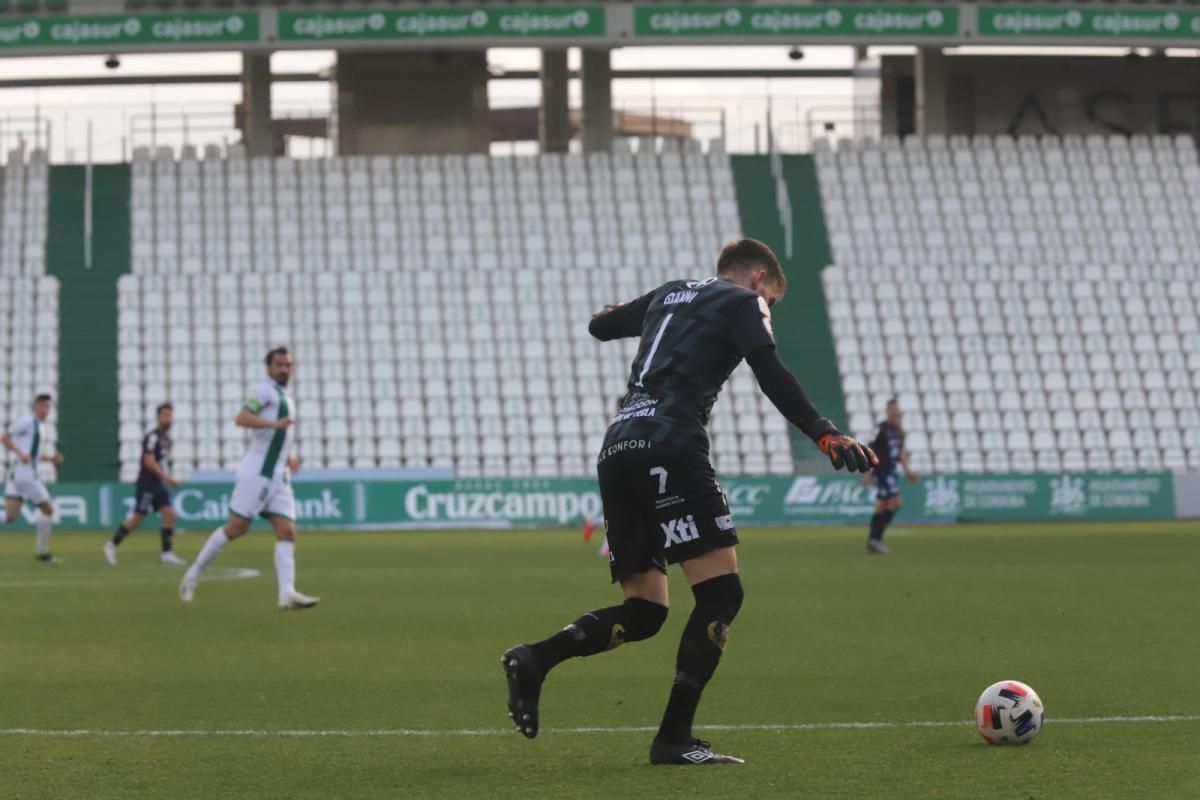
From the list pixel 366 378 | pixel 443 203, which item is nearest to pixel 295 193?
pixel 443 203

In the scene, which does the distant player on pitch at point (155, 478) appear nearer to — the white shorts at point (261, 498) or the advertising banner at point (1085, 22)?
the white shorts at point (261, 498)

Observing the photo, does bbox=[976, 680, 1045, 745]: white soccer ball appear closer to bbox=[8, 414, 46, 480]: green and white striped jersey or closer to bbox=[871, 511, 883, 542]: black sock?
bbox=[871, 511, 883, 542]: black sock

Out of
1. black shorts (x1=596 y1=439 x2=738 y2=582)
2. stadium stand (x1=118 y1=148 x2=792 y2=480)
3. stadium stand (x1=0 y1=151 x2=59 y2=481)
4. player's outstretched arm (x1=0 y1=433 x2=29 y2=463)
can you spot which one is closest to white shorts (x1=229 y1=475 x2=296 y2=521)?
black shorts (x1=596 y1=439 x2=738 y2=582)

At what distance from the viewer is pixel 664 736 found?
717 centimetres

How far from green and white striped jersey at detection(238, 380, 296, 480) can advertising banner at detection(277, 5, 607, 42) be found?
2353cm

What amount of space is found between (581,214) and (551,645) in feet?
108

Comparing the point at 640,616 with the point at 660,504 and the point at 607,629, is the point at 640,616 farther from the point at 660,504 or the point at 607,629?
the point at 660,504

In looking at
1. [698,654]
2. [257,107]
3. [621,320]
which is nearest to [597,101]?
[257,107]

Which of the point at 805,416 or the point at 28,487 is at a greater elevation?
the point at 28,487

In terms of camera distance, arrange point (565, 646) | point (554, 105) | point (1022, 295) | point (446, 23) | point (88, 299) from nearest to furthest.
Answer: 1. point (565, 646)
2. point (88, 299)
3. point (446, 23)
4. point (1022, 295)
5. point (554, 105)

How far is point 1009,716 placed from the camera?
748cm

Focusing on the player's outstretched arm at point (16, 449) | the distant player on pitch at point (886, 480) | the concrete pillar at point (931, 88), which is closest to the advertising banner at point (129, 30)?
the concrete pillar at point (931, 88)

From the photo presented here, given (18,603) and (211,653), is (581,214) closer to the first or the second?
(18,603)

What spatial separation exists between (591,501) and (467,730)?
2522 cm
